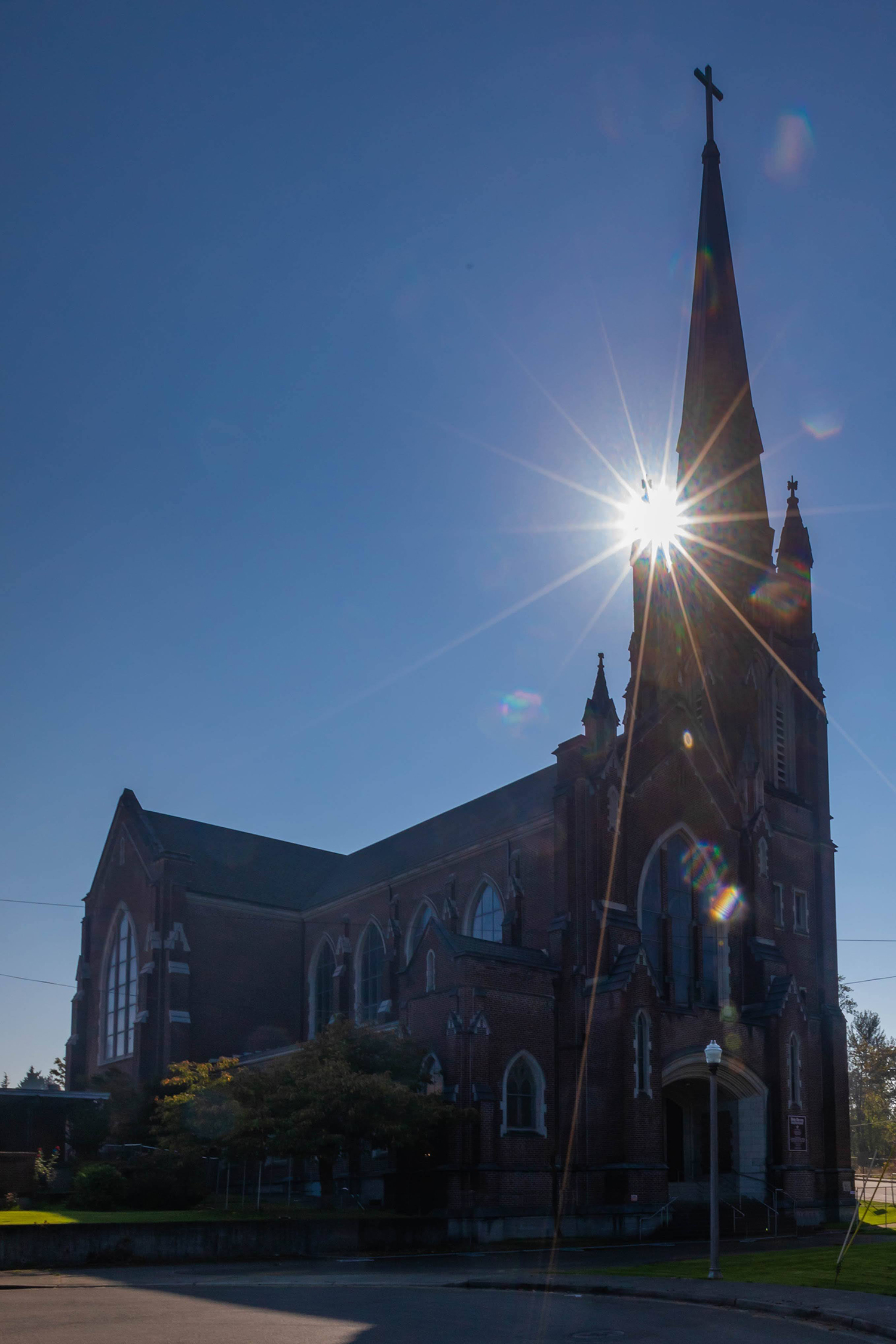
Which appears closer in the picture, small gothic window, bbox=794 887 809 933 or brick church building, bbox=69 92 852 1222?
brick church building, bbox=69 92 852 1222

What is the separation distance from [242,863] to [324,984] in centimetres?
673

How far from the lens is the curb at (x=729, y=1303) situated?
14.5 m

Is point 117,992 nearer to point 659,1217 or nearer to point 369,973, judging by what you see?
point 369,973

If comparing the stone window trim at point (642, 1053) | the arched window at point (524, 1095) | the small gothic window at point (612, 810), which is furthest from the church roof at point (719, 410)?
the arched window at point (524, 1095)

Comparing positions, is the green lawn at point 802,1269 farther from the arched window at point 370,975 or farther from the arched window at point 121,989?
the arched window at point 121,989

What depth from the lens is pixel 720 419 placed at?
51781 mm

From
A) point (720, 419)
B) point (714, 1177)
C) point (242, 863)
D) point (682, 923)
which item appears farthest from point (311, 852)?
point (714, 1177)

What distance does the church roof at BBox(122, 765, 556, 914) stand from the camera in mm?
45562

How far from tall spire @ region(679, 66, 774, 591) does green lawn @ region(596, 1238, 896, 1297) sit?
29.3 metres

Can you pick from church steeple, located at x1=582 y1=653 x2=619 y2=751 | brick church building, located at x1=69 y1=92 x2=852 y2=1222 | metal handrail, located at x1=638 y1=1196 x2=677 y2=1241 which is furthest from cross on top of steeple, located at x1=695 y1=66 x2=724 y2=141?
metal handrail, located at x1=638 y1=1196 x2=677 y2=1241

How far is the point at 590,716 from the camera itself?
38688 millimetres

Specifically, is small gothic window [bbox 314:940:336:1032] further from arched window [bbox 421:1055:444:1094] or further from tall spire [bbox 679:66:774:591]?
tall spire [bbox 679:66:774:591]

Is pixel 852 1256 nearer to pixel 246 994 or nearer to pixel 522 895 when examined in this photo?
pixel 522 895

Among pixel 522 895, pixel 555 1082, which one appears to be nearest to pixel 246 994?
pixel 522 895
